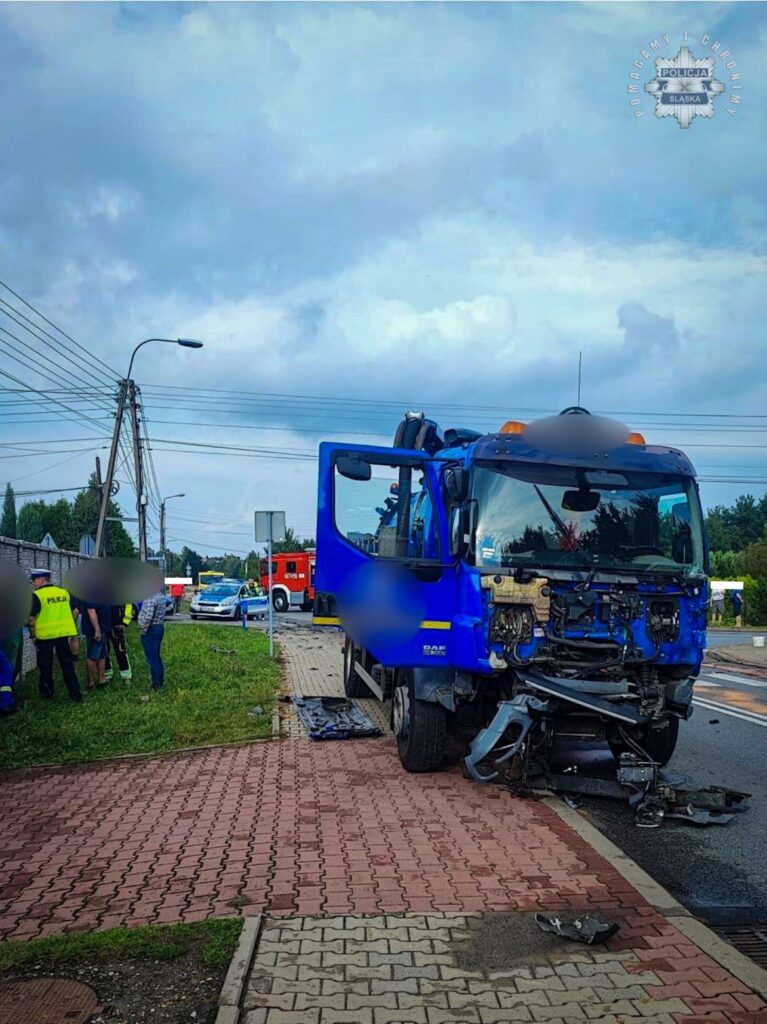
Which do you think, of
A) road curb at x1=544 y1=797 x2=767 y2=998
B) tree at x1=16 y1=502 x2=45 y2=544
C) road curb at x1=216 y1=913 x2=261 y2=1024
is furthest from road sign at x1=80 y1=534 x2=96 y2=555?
tree at x1=16 y1=502 x2=45 y2=544

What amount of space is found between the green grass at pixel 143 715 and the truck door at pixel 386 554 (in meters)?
2.16

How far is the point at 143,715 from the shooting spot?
1041cm

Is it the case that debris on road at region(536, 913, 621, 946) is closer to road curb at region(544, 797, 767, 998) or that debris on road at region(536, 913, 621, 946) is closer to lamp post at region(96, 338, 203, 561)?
road curb at region(544, 797, 767, 998)

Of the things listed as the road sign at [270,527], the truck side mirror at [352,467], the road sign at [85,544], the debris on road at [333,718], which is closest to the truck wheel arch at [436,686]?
the truck side mirror at [352,467]

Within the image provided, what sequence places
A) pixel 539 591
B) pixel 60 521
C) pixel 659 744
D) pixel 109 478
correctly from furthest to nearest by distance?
1. pixel 60 521
2. pixel 109 478
3. pixel 659 744
4. pixel 539 591

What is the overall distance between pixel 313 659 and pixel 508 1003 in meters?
15.2

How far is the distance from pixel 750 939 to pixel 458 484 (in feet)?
12.6

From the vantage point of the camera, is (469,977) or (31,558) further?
(31,558)

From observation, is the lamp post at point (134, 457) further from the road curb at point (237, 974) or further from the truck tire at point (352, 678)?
the road curb at point (237, 974)

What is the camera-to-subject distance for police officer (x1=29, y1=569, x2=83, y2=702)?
11383mm

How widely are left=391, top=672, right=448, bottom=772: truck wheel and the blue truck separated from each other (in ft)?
0.05

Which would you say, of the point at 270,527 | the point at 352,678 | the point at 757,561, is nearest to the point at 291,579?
the point at 757,561

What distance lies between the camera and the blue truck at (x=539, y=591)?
270 inches

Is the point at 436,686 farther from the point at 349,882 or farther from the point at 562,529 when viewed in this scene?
the point at 349,882
